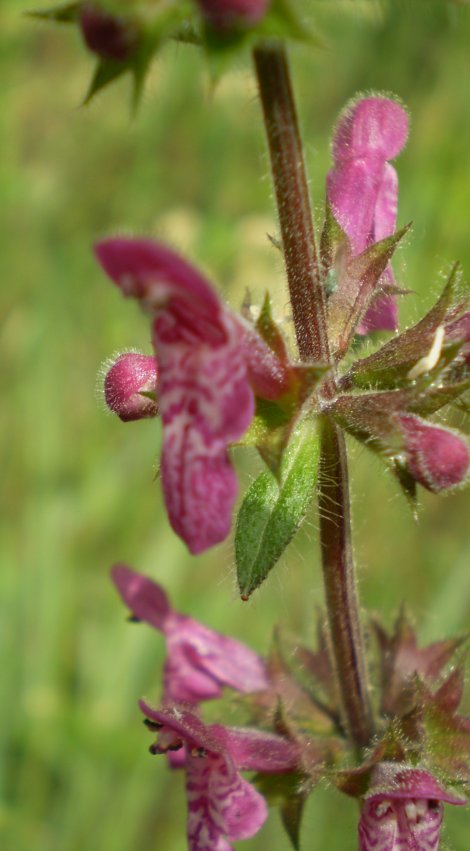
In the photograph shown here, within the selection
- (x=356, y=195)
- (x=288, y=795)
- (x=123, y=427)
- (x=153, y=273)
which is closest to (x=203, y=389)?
(x=153, y=273)

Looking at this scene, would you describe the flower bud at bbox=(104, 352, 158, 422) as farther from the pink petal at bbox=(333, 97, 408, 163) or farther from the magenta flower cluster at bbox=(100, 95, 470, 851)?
the pink petal at bbox=(333, 97, 408, 163)

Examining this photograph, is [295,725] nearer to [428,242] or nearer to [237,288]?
[237,288]

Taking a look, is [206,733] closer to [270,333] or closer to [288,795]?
[288,795]

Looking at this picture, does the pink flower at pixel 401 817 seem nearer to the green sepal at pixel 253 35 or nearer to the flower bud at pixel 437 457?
the flower bud at pixel 437 457

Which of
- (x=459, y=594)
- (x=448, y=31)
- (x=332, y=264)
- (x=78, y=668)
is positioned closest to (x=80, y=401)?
(x=78, y=668)

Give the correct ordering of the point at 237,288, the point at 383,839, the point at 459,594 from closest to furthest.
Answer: the point at 383,839
the point at 459,594
the point at 237,288

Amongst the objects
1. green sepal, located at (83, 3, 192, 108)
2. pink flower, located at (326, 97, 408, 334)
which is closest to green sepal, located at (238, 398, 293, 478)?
pink flower, located at (326, 97, 408, 334)
